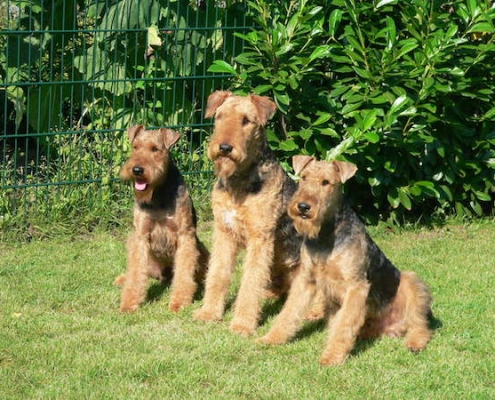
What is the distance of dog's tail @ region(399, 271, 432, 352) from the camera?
6.07m

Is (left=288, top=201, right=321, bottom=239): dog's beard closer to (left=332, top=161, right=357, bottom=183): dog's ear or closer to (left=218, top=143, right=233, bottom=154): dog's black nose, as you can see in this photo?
(left=332, top=161, right=357, bottom=183): dog's ear

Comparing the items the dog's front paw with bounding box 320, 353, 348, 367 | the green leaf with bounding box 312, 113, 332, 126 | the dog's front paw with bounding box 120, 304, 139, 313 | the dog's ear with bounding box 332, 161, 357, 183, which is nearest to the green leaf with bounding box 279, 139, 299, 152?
the green leaf with bounding box 312, 113, 332, 126

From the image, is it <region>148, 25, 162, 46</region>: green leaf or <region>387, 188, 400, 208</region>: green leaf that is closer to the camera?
<region>387, 188, 400, 208</region>: green leaf

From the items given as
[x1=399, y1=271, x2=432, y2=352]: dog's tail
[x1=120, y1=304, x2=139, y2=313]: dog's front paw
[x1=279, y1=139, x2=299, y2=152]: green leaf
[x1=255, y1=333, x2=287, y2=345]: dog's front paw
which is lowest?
[x1=120, y1=304, x2=139, y2=313]: dog's front paw

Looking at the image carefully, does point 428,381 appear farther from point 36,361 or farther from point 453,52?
point 453,52

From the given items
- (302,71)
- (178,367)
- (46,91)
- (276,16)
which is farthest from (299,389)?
(46,91)

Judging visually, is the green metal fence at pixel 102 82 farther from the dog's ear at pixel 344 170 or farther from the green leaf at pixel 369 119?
the dog's ear at pixel 344 170

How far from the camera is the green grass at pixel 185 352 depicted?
5324 millimetres

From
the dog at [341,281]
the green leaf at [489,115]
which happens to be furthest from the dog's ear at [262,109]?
the green leaf at [489,115]

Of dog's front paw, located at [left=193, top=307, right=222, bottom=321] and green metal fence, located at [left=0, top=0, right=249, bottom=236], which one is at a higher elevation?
green metal fence, located at [left=0, top=0, right=249, bottom=236]

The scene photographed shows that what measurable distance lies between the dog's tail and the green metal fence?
3529 millimetres

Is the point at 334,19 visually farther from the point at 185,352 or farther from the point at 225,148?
the point at 185,352

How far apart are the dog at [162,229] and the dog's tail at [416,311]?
1610 millimetres

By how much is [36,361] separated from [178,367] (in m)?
0.86
